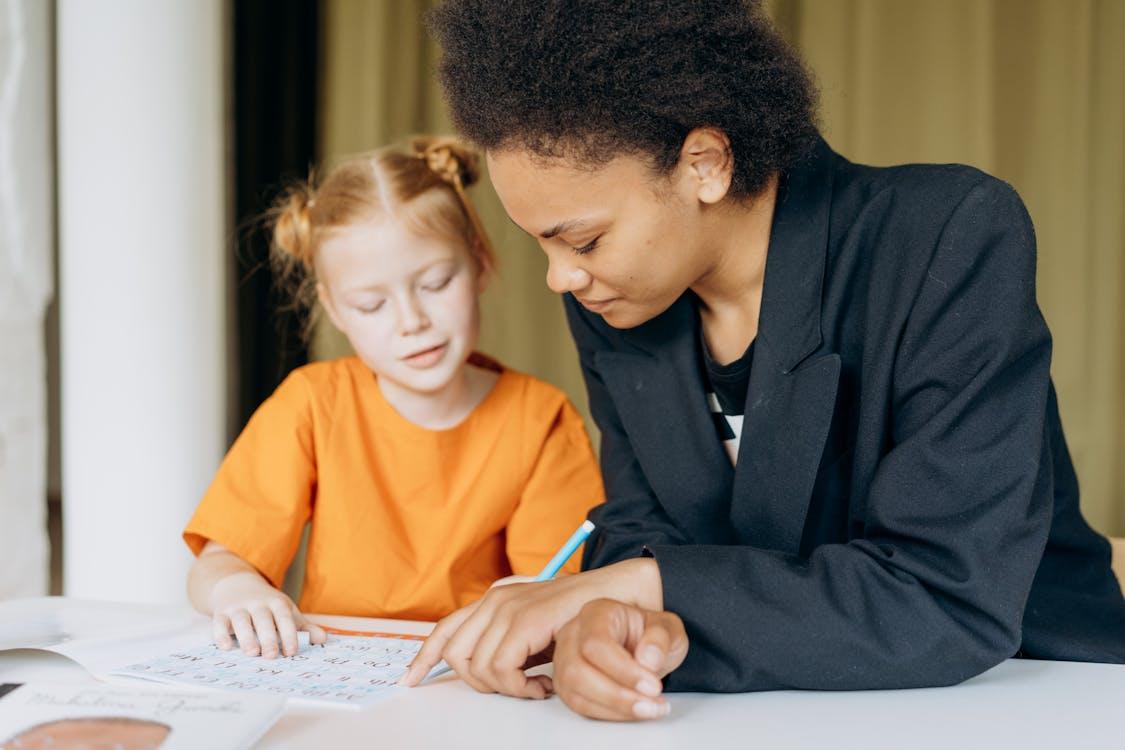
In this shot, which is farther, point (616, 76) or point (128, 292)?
point (128, 292)

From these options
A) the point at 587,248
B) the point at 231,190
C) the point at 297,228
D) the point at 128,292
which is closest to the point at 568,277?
the point at 587,248

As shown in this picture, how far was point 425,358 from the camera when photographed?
1.37m

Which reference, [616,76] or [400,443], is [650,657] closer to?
[616,76]

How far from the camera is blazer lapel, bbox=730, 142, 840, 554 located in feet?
3.22

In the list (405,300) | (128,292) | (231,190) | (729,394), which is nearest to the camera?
(729,394)

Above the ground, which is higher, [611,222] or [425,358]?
[611,222]

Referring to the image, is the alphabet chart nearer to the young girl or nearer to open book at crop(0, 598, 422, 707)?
open book at crop(0, 598, 422, 707)

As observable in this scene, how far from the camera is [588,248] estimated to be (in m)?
0.97

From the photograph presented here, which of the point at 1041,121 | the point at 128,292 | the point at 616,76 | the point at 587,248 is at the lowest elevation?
the point at 128,292

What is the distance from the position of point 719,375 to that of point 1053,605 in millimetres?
348

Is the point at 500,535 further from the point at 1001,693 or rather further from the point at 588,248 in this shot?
the point at 1001,693

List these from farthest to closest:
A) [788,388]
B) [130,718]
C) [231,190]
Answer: [231,190], [788,388], [130,718]

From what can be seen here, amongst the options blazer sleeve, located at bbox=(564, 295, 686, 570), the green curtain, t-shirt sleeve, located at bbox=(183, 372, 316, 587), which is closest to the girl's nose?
blazer sleeve, located at bbox=(564, 295, 686, 570)

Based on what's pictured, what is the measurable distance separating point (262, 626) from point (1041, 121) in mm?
2019
